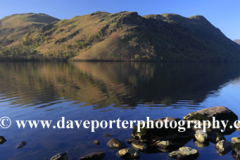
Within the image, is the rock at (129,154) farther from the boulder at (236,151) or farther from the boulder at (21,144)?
the boulder at (21,144)

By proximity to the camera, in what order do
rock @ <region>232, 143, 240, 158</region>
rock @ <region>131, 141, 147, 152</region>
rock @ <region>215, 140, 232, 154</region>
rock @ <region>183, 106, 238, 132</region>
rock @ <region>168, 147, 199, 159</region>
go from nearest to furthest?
rock @ <region>168, 147, 199, 159</region>
rock @ <region>232, 143, 240, 158</region>
rock @ <region>215, 140, 232, 154</region>
rock @ <region>131, 141, 147, 152</region>
rock @ <region>183, 106, 238, 132</region>

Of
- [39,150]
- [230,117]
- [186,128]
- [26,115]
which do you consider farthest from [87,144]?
[230,117]

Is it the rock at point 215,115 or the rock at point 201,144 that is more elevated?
the rock at point 215,115

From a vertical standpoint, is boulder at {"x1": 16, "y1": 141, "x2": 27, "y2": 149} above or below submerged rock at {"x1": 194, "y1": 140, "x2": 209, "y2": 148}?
above

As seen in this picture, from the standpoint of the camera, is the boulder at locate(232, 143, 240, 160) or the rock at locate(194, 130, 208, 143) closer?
the boulder at locate(232, 143, 240, 160)

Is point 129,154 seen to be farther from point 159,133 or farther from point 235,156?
point 235,156

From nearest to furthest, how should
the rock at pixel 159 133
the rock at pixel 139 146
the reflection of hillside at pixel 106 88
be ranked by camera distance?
the rock at pixel 139 146 < the rock at pixel 159 133 < the reflection of hillside at pixel 106 88

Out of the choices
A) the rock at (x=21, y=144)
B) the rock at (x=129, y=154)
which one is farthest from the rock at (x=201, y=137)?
the rock at (x=21, y=144)

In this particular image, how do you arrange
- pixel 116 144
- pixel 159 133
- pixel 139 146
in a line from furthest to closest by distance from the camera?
pixel 159 133 < pixel 116 144 < pixel 139 146

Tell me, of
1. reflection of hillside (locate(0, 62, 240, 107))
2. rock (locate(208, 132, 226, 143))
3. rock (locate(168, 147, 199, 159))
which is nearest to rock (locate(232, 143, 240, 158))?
rock (locate(208, 132, 226, 143))

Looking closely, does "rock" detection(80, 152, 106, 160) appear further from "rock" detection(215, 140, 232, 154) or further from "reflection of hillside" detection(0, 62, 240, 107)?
"reflection of hillside" detection(0, 62, 240, 107)

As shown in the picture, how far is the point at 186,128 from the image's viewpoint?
44.4 feet

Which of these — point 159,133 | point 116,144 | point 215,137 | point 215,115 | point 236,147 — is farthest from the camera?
point 215,115

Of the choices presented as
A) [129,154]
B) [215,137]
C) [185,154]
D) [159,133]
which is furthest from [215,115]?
[129,154]
